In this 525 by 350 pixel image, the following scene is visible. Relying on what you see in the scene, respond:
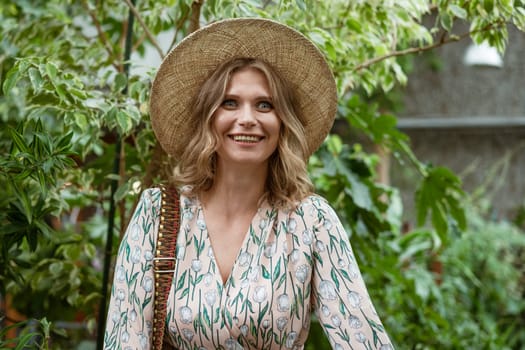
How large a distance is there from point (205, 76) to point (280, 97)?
228mm

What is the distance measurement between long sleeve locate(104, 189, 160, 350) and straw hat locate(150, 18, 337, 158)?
1.07ft

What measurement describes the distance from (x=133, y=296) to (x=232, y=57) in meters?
0.67

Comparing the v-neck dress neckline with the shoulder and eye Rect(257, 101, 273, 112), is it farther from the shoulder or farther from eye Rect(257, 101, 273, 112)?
eye Rect(257, 101, 273, 112)

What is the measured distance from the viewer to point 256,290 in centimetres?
181

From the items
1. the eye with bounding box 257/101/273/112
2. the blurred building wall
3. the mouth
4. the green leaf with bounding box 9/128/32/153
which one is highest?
the eye with bounding box 257/101/273/112

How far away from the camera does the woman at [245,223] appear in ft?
5.95

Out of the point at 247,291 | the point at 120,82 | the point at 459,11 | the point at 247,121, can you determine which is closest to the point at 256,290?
the point at 247,291

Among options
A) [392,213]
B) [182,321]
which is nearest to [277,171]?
[182,321]

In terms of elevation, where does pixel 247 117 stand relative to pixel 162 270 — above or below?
above

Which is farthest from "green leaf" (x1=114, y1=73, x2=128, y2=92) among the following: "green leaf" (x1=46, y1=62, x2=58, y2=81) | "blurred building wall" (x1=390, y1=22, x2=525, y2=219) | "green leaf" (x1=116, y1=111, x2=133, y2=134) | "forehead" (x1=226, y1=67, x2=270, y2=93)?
"blurred building wall" (x1=390, y1=22, x2=525, y2=219)

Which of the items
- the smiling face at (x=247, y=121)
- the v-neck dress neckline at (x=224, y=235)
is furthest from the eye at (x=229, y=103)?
the v-neck dress neckline at (x=224, y=235)

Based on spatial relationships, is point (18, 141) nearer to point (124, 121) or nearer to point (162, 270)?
point (124, 121)

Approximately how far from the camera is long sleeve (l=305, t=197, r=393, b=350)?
180 cm

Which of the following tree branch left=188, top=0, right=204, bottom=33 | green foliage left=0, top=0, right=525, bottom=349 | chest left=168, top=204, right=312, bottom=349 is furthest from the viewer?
tree branch left=188, top=0, right=204, bottom=33
